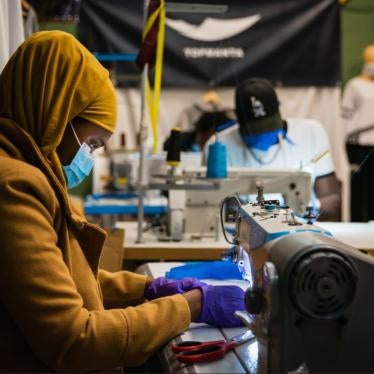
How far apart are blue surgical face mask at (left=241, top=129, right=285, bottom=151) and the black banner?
2556mm

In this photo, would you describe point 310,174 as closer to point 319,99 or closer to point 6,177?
point 6,177

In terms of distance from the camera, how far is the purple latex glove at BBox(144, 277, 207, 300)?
5.76 ft

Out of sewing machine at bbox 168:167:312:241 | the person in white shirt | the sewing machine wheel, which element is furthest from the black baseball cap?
the sewing machine wheel

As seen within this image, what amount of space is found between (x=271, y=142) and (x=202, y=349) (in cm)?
216

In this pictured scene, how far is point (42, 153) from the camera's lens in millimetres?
1418

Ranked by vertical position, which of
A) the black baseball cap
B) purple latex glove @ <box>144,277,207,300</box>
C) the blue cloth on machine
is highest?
the black baseball cap

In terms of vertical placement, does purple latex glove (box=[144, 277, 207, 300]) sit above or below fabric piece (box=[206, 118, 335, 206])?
below

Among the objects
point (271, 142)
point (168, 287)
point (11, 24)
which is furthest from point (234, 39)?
point (168, 287)

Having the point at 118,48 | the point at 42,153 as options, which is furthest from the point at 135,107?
the point at 42,153

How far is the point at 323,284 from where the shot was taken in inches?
46.8

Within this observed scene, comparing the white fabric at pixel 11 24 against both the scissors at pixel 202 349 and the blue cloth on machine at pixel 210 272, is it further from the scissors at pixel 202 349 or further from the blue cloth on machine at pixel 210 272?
the scissors at pixel 202 349

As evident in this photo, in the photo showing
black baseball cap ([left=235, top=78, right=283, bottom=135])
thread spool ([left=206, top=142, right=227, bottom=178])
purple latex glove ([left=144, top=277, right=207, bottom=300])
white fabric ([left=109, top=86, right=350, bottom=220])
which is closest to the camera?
purple latex glove ([left=144, top=277, right=207, bottom=300])

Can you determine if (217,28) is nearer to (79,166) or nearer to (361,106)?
(361,106)

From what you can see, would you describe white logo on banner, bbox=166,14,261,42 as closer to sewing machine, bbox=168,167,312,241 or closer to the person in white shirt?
the person in white shirt
